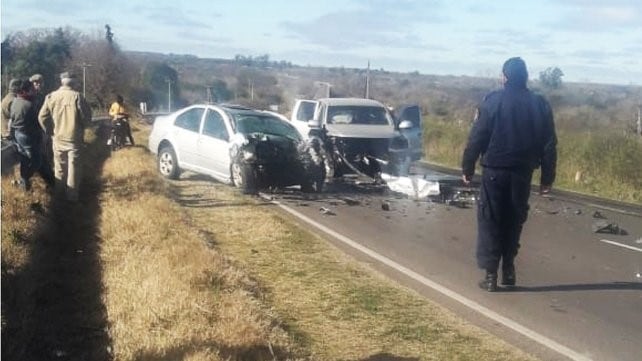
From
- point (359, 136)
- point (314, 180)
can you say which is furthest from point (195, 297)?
point (359, 136)

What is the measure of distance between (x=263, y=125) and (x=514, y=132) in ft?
26.7

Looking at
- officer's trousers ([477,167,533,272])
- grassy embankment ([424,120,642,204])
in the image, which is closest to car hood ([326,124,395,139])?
grassy embankment ([424,120,642,204])

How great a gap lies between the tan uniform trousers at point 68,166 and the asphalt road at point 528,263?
3.19m

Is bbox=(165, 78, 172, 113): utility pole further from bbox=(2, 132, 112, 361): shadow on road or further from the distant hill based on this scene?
bbox=(2, 132, 112, 361): shadow on road

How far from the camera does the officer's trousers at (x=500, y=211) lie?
7367 mm

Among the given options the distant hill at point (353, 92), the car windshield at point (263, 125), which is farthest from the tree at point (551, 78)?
the car windshield at point (263, 125)

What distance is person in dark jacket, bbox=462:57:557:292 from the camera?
7316mm

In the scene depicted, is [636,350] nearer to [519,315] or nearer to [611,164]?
[519,315]

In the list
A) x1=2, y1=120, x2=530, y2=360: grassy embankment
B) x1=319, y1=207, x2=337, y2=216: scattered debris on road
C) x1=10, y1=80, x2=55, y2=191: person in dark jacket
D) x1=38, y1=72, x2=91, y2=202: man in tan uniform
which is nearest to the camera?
x1=2, y1=120, x2=530, y2=360: grassy embankment

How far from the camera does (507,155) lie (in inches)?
288

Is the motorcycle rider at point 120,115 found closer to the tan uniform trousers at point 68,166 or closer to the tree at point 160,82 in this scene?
the tan uniform trousers at point 68,166

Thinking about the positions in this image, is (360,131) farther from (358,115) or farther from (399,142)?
(358,115)

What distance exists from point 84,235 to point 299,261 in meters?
2.73

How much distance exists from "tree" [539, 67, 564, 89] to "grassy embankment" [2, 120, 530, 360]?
30611mm
